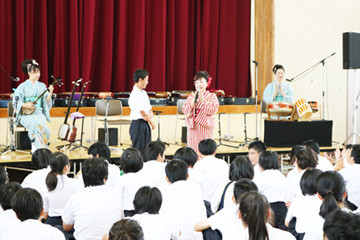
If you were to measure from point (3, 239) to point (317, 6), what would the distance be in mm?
8105

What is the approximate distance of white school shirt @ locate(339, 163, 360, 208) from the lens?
3.74 m

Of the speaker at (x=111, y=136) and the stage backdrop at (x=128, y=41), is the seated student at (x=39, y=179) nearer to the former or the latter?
the speaker at (x=111, y=136)

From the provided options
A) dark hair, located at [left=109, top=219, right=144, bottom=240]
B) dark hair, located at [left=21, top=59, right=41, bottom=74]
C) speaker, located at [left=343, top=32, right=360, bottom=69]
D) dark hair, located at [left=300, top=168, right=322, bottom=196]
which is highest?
speaker, located at [left=343, top=32, right=360, bottom=69]

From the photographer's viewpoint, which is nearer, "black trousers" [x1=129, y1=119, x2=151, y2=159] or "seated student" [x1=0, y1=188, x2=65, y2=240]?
"seated student" [x1=0, y1=188, x2=65, y2=240]

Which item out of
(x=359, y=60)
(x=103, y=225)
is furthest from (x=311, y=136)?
(x=103, y=225)

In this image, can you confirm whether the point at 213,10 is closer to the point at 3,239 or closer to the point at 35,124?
the point at 35,124

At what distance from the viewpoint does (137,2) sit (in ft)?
26.7

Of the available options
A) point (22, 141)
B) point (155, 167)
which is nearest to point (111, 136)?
point (22, 141)

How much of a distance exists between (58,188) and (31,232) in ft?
3.49

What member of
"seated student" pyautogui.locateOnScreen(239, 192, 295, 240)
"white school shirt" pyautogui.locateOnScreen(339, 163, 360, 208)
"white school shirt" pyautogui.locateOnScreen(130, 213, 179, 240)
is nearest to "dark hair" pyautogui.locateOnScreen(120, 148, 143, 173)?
"white school shirt" pyautogui.locateOnScreen(130, 213, 179, 240)

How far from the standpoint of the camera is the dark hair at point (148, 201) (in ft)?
7.94

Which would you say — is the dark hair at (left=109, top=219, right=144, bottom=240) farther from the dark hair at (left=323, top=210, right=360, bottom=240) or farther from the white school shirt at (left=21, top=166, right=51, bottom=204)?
the white school shirt at (left=21, top=166, right=51, bottom=204)

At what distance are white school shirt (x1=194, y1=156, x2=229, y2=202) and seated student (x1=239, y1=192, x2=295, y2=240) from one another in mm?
1539

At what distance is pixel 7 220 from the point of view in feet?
8.20
